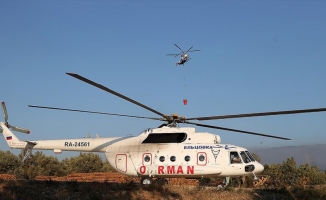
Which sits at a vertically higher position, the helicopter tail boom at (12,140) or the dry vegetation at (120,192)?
the helicopter tail boom at (12,140)

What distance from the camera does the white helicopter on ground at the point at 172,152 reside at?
17078 mm

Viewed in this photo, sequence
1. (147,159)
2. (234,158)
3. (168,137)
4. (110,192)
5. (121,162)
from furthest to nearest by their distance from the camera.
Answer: (121,162) → (168,137) → (147,159) → (234,158) → (110,192)

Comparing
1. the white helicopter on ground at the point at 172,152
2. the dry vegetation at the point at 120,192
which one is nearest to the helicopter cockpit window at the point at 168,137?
the white helicopter on ground at the point at 172,152

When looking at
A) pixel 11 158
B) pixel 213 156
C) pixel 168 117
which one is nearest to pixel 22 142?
pixel 168 117

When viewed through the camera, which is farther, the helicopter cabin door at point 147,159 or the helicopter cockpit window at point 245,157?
the helicopter cabin door at point 147,159

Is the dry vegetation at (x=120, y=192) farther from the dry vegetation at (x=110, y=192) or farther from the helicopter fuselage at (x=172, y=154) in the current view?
the helicopter fuselage at (x=172, y=154)

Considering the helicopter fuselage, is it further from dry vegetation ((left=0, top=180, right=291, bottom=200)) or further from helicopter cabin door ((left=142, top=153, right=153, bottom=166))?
dry vegetation ((left=0, top=180, right=291, bottom=200))

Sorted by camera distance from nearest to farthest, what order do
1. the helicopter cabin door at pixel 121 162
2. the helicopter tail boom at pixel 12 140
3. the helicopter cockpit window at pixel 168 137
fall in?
the helicopter cockpit window at pixel 168 137
the helicopter cabin door at pixel 121 162
the helicopter tail boom at pixel 12 140

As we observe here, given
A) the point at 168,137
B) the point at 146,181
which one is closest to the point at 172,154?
the point at 168,137

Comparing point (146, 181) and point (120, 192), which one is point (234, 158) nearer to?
point (146, 181)

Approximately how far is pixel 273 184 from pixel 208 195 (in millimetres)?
8057

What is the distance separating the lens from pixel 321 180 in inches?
1143

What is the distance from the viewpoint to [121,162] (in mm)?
18156

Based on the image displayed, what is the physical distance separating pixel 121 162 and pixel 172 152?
2.81m
